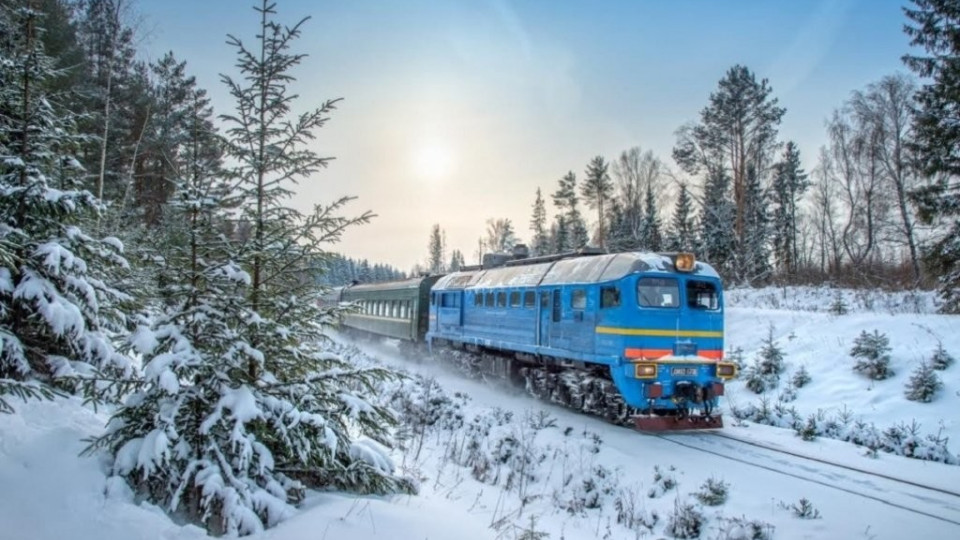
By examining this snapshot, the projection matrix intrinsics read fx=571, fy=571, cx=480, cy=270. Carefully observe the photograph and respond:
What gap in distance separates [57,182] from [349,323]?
29207 millimetres

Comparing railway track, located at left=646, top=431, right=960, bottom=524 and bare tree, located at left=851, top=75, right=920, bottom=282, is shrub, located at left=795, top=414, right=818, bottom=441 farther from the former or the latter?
bare tree, located at left=851, top=75, right=920, bottom=282

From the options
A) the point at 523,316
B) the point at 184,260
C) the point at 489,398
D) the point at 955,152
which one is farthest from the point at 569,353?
the point at 955,152

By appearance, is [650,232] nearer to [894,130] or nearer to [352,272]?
[894,130]

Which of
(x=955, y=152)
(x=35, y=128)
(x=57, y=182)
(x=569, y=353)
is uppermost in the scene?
(x=955, y=152)

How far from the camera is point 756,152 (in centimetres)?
2889

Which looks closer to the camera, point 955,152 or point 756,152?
point 955,152

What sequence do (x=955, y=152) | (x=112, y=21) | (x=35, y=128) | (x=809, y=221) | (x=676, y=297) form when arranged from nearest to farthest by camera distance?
(x=35, y=128) → (x=676, y=297) → (x=955, y=152) → (x=112, y=21) → (x=809, y=221)

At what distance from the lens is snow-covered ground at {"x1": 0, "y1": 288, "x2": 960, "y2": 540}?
157 inches

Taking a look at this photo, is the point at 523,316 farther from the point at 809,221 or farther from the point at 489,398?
the point at 809,221

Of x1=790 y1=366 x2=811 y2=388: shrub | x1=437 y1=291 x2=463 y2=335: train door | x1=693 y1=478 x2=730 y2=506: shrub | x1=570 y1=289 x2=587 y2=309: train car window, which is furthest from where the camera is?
x1=437 y1=291 x2=463 y2=335: train door

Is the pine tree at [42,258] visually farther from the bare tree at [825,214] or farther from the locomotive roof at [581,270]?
the bare tree at [825,214]

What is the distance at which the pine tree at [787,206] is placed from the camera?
4341cm

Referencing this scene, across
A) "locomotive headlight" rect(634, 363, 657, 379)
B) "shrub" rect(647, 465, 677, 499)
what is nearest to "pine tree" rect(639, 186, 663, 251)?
"locomotive headlight" rect(634, 363, 657, 379)

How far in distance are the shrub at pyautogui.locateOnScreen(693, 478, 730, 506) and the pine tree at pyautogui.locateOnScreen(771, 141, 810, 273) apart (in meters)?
39.7
